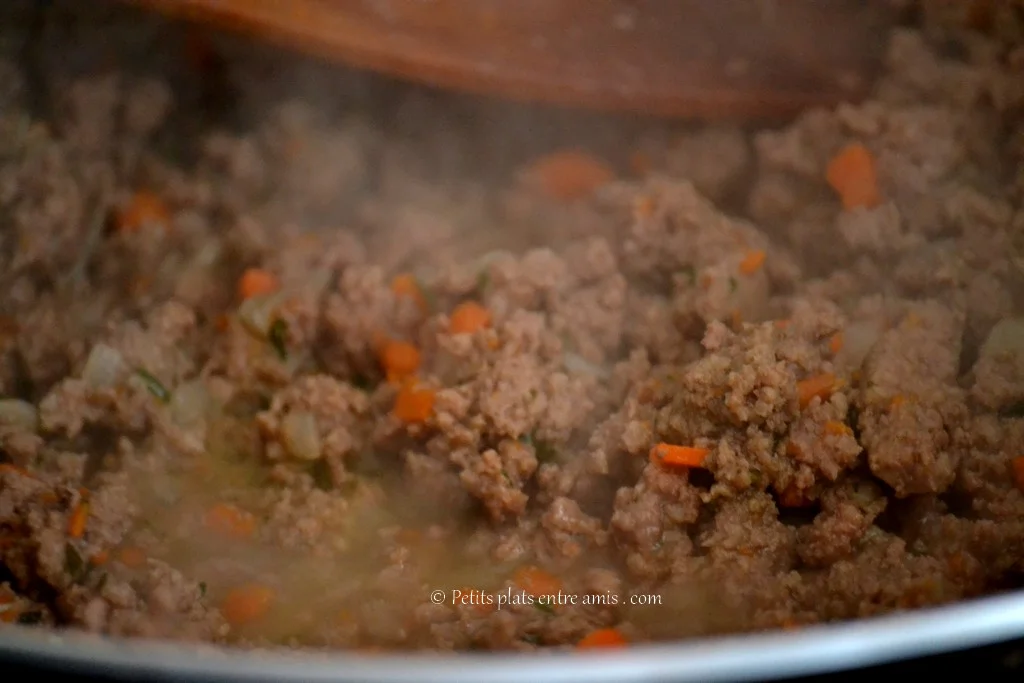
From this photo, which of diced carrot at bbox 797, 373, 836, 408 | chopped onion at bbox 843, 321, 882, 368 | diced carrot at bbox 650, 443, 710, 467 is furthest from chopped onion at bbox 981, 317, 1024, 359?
diced carrot at bbox 650, 443, 710, 467

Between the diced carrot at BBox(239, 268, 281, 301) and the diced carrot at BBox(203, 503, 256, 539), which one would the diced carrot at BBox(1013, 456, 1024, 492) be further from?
the diced carrot at BBox(239, 268, 281, 301)

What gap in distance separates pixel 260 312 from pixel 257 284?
10 cm

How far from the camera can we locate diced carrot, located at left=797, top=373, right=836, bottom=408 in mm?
1986

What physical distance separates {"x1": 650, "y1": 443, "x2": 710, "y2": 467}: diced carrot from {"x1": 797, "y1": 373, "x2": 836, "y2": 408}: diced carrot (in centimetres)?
22

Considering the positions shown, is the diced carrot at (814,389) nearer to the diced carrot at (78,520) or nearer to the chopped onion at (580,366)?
the chopped onion at (580,366)

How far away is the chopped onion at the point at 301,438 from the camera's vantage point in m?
2.24

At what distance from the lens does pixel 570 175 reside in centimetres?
268

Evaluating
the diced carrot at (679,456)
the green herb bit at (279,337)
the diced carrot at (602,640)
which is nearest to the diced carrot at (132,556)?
the green herb bit at (279,337)

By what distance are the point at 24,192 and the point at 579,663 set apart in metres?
1.92

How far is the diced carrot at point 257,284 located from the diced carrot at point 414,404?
1.59ft

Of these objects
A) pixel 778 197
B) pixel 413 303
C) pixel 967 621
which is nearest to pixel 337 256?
pixel 413 303

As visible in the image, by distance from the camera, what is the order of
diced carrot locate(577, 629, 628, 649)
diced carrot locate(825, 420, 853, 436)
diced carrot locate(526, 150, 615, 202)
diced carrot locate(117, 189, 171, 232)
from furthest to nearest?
diced carrot locate(526, 150, 615, 202), diced carrot locate(117, 189, 171, 232), diced carrot locate(825, 420, 853, 436), diced carrot locate(577, 629, 628, 649)

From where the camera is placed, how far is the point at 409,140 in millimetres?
2721

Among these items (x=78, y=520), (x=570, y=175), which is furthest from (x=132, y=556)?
(x=570, y=175)
